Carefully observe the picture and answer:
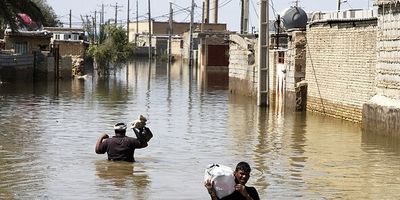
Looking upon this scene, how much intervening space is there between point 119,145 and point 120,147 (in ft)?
0.15

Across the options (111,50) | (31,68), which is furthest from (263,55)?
(111,50)

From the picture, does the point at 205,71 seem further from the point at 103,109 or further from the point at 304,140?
the point at 304,140

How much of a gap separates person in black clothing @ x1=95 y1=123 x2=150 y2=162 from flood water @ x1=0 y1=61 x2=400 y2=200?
0.62 ft

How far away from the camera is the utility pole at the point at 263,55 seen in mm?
36125

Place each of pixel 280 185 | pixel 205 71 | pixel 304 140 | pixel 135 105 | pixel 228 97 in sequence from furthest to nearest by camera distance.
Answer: pixel 205 71
pixel 228 97
pixel 135 105
pixel 304 140
pixel 280 185

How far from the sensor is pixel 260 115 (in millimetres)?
33344


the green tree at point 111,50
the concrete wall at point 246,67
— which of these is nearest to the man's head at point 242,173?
the concrete wall at point 246,67

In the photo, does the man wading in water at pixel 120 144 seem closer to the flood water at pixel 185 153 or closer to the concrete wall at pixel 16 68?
the flood water at pixel 185 153

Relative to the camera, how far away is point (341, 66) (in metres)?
31.1

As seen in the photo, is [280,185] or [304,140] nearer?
[280,185]

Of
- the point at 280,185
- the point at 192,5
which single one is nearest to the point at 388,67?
the point at 280,185

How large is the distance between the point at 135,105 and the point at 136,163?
18966 mm

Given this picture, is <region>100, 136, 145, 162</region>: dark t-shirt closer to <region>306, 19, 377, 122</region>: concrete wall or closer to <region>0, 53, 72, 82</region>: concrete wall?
<region>306, 19, 377, 122</region>: concrete wall

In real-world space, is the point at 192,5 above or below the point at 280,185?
above
